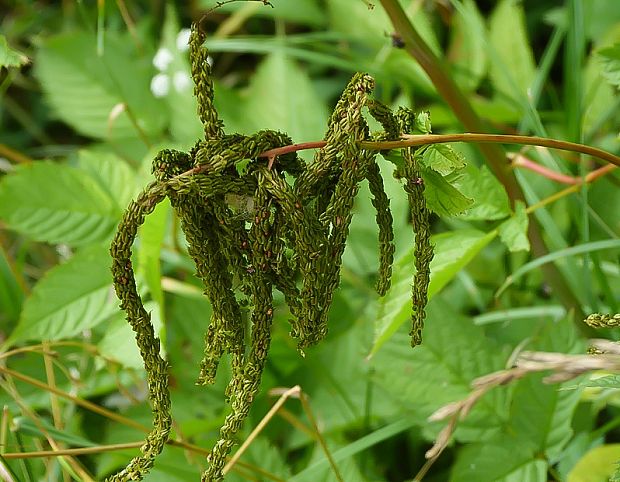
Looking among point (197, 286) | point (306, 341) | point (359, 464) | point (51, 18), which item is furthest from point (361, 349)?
point (51, 18)

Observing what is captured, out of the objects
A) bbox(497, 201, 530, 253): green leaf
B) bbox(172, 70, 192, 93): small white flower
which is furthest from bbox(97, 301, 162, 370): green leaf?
bbox(172, 70, 192, 93): small white flower

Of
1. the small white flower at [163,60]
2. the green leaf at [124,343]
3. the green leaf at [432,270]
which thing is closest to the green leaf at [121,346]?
the green leaf at [124,343]

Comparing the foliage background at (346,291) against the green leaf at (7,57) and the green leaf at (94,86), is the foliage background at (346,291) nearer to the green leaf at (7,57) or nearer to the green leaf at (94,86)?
the green leaf at (94,86)

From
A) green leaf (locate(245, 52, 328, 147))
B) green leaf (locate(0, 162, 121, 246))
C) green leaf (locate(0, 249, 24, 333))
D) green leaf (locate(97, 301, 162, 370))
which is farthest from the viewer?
green leaf (locate(245, 52, 328, 147))

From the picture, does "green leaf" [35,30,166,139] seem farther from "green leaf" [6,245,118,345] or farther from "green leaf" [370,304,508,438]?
"green leaf" [370,304,508,438]

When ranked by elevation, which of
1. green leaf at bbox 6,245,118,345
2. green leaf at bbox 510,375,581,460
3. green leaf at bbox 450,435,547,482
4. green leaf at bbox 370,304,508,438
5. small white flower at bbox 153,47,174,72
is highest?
small white flower at bbox 153,47,174,72

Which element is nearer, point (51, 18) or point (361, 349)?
point (361, 349)

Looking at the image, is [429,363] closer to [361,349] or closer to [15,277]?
[361,349]
